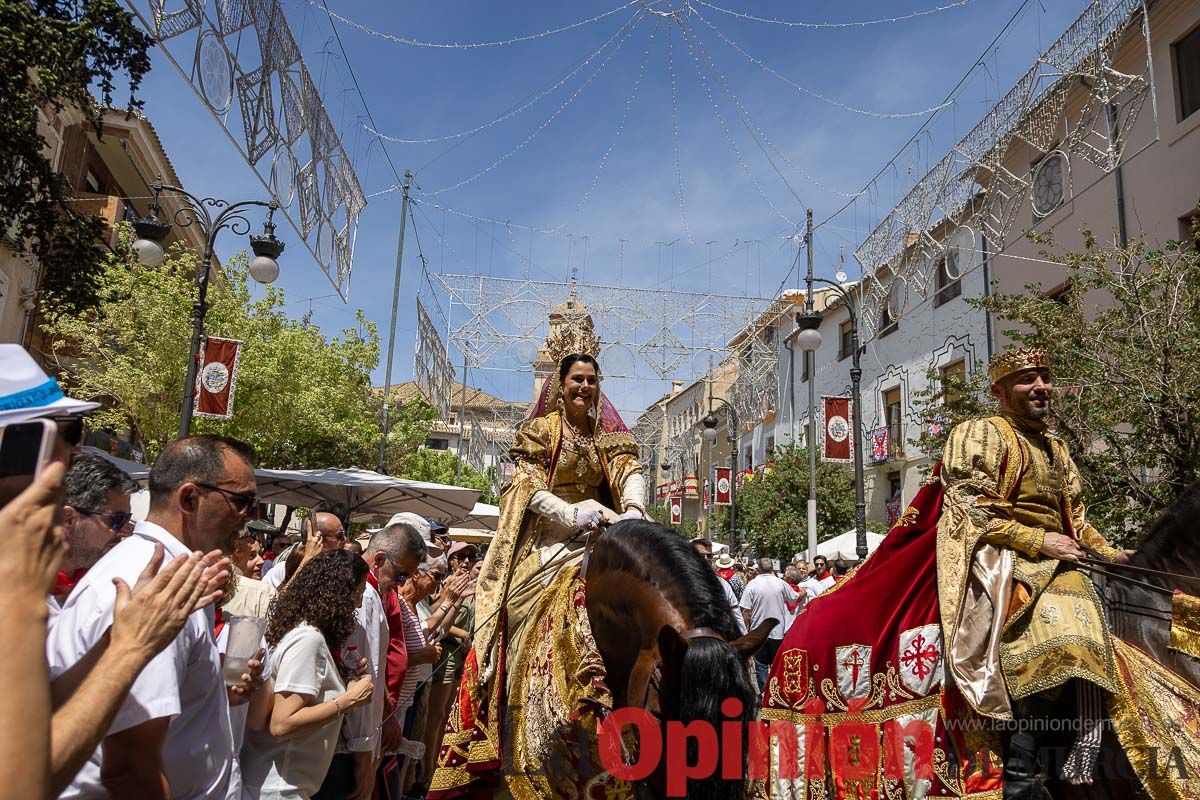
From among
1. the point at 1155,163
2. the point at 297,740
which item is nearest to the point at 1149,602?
the point at 297,740

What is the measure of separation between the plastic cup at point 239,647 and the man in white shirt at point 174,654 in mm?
105

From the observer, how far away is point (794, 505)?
30.3m

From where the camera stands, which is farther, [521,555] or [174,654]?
[521,555]

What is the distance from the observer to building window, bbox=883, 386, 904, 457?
28.9 metres

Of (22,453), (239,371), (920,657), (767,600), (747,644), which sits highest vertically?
(239,371)

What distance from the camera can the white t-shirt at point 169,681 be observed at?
2029 millimetres

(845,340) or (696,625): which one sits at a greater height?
(845,340)

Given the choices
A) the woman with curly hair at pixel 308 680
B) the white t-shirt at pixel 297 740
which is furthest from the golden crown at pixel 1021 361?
the white t-shirt at pixel 297 740

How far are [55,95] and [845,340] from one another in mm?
29415

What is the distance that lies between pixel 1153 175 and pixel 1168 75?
1781 mm

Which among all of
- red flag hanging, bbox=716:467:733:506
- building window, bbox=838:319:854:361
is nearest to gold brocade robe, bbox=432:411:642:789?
red flag hanging, bbox=716:467:733:506

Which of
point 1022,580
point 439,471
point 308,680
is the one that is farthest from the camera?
point 439,471

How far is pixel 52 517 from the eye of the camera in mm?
1482

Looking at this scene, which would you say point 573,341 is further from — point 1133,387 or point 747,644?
point 1133,387
